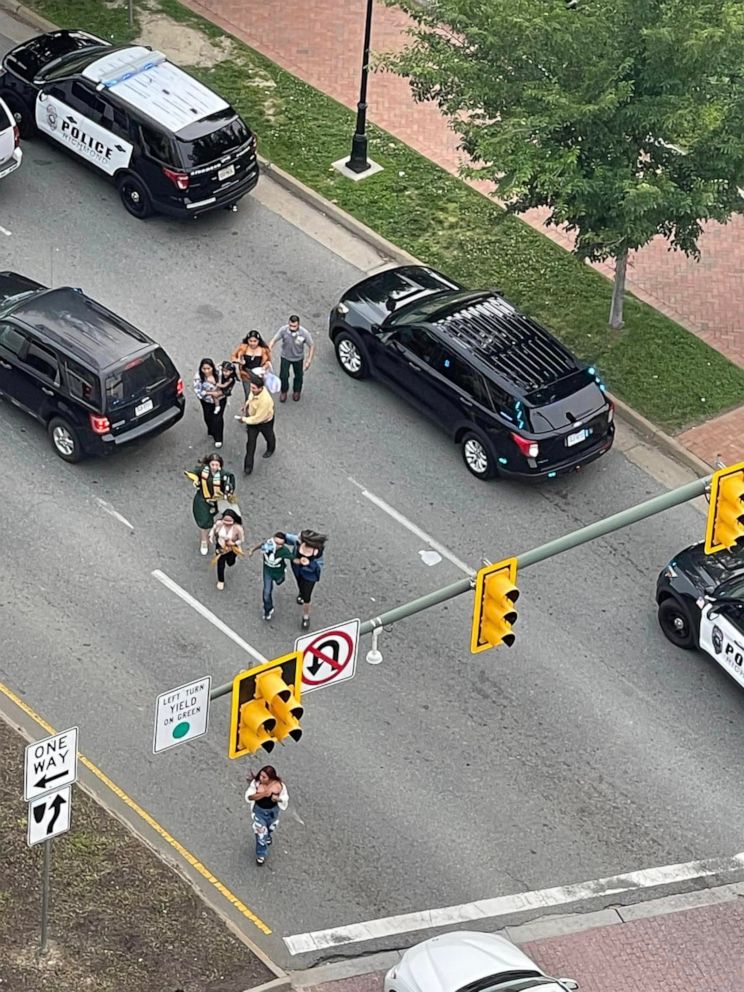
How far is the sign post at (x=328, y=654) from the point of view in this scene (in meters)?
15.0

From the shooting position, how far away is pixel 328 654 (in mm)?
15250

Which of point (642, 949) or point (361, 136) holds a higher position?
point (361, 136)

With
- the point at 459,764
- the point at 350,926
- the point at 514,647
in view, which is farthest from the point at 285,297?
the point at 350,926

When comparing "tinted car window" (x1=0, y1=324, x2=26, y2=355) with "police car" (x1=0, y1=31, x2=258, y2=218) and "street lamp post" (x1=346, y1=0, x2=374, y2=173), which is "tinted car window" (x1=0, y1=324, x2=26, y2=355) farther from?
"street lamp post" (x1=346, y1=0, x2=374, y2=173)

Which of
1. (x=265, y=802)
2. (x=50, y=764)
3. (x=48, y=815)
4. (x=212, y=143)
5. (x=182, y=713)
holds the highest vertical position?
(x=182, y=713)

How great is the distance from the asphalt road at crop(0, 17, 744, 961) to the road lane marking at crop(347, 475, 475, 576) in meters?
0.09

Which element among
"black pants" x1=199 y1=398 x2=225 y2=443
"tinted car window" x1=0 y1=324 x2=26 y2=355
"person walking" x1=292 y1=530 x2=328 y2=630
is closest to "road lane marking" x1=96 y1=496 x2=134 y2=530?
"black pants" x1=199 y1=398 x2=225 y2=443

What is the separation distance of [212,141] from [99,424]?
20.8 ft

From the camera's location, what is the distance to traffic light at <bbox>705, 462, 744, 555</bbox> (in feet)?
47.6

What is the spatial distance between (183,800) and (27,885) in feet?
6.90

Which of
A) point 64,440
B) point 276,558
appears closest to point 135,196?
point 64,440

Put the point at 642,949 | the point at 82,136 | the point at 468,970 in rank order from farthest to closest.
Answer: the point at 82,136 < the point at 642,949 < the point at 468,970

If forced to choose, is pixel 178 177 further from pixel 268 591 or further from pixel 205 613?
pixel 268 591

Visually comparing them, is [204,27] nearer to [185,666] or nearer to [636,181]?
[636,181]
